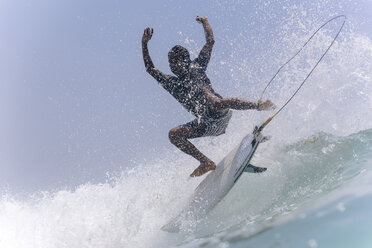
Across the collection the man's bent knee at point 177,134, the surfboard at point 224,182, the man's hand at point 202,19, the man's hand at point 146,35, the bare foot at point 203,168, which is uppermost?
the man's hand at point 202,19

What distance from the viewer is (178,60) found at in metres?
5.24

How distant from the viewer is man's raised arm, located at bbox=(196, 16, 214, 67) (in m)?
5.75

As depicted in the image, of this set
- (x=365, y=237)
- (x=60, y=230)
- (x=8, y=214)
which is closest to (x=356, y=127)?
(x=365, y=237)

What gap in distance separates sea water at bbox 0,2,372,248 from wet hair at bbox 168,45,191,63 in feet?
5.40

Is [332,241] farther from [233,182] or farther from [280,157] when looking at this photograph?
[280,157]

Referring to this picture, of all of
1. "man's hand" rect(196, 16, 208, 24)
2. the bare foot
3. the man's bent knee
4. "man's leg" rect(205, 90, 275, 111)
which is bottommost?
the bare foot

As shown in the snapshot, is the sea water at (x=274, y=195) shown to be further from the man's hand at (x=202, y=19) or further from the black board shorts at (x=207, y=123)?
the man's hand at (x=202, y=19)

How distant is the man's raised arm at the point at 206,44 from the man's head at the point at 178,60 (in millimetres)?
488

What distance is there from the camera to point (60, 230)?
6340 millimetres

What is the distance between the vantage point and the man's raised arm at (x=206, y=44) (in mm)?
5750

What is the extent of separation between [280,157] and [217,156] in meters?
1.86

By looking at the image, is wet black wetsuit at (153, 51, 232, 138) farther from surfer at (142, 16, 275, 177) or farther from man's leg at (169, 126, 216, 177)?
man's leg at (169, 126, 216, 177)

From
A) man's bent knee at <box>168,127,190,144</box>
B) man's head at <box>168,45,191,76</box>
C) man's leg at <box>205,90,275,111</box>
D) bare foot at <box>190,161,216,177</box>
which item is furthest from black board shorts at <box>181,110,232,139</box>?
man's head at <box>168,45,191,76</box>

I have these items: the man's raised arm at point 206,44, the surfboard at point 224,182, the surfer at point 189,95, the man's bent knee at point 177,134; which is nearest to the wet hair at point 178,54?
the surfer at point 189,95
